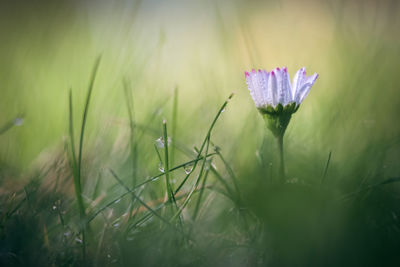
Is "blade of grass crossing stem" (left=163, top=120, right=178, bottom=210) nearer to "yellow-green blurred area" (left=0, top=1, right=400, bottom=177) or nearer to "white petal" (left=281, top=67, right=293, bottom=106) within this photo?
"white petal" (left=281, top=67, right=293, bottom=106)

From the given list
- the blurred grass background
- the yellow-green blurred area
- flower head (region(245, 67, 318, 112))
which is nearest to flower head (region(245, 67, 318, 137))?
flower head (region(245, 67, 318, 112))

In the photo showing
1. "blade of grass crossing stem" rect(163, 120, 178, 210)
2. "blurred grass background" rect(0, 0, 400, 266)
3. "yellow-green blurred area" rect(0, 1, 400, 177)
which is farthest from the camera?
"yellow-green blurred area" rect(0, 1, 400, 177)

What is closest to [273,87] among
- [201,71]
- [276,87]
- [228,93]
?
[276,87]

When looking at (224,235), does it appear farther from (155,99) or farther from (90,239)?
(155,99)

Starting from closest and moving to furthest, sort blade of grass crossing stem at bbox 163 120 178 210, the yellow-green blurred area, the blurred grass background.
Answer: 1. blade of grass crossing stem at bbox 163 120 178 210
2. the blurred grass background
3. the yellow-green blurred area

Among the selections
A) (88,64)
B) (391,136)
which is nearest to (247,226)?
(391,136)

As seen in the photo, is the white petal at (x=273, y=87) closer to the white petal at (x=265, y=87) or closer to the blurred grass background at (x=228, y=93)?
the white petal at (x=265, y=87)

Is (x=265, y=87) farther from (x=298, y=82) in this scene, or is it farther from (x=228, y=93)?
(x=228, y=93)
